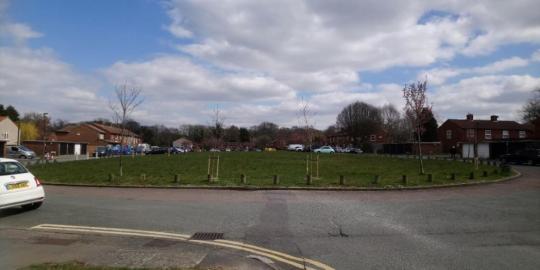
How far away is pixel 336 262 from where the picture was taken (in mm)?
6805

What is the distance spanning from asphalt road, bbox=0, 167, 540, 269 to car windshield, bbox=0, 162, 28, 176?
3.58ft

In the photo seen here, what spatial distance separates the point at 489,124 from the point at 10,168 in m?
86.6

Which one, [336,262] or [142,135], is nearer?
[336,262]

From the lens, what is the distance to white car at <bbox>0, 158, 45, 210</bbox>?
10.5m

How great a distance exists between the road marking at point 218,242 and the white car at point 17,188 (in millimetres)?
1581

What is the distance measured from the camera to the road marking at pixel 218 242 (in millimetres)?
6719

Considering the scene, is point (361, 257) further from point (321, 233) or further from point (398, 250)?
point (321, 233)

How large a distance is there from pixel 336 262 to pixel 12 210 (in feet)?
31.1

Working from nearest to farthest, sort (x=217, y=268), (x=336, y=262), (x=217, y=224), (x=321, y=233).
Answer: (x=217, y=268)
(x=336, y=262)
(x=321, y=233)
(x=217, y=224)

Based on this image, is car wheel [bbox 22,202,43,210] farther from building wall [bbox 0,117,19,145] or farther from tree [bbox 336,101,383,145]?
tree [bbox 336,101,383,145]

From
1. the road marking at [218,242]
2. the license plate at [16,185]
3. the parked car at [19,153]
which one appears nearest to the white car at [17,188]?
the license plate at [16,185]

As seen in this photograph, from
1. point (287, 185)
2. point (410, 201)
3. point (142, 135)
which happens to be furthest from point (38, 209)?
point (142, 135)

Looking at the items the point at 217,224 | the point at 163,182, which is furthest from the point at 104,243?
the point at 163,182

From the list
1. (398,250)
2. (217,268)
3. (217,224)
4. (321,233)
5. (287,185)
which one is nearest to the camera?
(217,268)
